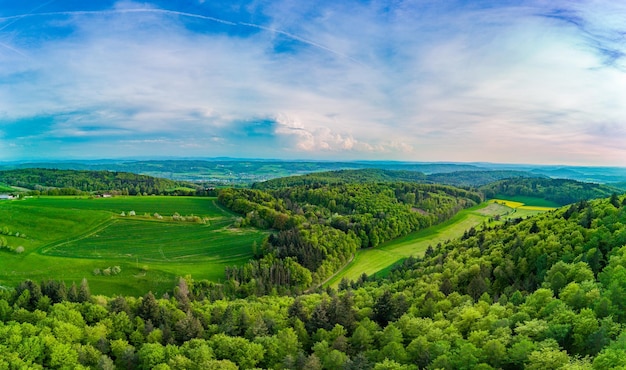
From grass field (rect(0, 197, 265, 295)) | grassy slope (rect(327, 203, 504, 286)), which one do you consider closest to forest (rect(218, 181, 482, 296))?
grassy slope (rect(327, 203, 504, 286))

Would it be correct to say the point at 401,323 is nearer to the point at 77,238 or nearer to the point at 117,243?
the point at 117,243

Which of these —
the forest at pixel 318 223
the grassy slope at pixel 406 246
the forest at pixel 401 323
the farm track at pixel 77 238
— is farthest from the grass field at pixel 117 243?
the grassy slope at pixel 406 246

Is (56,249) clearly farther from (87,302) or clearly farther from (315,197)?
(315,197)

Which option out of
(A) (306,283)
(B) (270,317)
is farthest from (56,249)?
(B) (270,317)

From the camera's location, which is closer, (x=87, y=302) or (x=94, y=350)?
(x=94, y=350)

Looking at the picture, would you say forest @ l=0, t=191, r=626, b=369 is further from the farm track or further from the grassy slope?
the farm track

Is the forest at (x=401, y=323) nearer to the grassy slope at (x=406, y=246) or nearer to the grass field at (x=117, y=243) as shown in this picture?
the grass field at (x=117, y=243)
